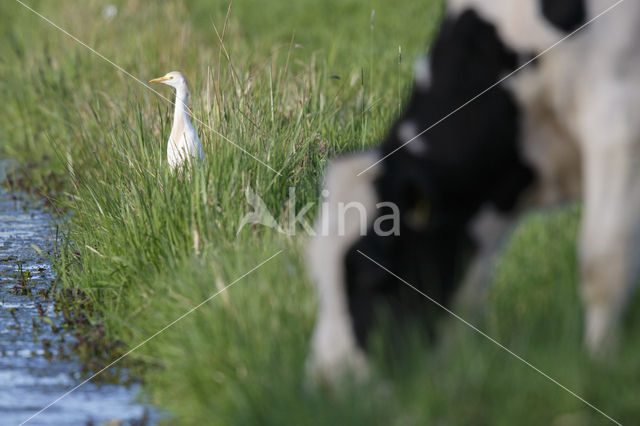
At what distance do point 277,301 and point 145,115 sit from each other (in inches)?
144

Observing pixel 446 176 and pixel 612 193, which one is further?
pixel 446 176

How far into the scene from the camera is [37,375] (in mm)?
4953

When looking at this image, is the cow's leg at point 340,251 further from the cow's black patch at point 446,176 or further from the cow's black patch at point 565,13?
the cow's black patch at point 565,13

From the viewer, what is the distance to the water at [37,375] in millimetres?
4469

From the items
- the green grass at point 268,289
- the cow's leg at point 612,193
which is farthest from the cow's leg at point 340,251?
the cow's leg at point 612,193

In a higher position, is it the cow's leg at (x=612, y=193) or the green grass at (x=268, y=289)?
the cow's leg at (x=612, y=193)

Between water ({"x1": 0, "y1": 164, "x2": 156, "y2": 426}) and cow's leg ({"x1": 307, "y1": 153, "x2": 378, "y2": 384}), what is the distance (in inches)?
48.4

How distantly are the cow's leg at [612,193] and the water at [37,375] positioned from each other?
2211mm

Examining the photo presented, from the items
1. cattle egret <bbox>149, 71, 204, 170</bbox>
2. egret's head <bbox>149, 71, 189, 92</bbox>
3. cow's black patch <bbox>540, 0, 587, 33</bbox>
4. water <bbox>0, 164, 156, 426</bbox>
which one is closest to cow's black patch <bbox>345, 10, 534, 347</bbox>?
cow's black patch <bbox>540, 0, 587, 33</bbox>

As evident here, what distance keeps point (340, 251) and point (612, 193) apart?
102cm

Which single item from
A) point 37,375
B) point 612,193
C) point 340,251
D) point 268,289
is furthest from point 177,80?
point 612,193

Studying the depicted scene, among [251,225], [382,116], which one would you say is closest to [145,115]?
[382,116]

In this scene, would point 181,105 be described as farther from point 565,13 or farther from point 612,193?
point 612,193

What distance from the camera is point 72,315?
5.78 meters
